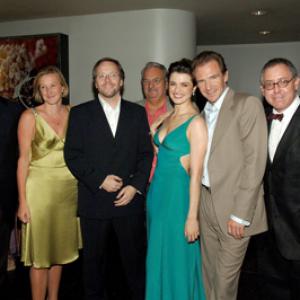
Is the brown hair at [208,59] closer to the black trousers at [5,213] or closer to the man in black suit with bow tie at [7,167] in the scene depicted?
the man in black suit with bow tie at [7,167]

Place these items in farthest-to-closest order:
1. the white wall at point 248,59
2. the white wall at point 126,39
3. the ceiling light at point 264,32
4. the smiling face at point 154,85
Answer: the white wall at point 248,59 < the ceiling light at point 264,32 < the white wall at point 126,39 < the smiling face at point 154,85

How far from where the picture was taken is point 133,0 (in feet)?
16.2

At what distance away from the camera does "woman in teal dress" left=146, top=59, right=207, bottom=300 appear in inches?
92.7

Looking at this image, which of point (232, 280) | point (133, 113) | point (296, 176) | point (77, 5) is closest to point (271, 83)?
point (296, 176)

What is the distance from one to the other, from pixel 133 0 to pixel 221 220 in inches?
140

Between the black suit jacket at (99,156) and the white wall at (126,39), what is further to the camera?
the white wall at (126,39)

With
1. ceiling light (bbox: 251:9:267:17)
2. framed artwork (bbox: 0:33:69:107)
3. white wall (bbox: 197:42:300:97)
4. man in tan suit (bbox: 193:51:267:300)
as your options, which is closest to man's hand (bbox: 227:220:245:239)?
man in tan suit (bbox: 193:51:267:300)

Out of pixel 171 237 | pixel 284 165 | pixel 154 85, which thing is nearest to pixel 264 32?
pixel 154 85

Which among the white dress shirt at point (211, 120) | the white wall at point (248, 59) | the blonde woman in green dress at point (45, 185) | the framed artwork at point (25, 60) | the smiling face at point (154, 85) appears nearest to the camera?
the white dress shirt at point (211, 120)

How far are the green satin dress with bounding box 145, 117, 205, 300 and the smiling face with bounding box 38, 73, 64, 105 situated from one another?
80cm

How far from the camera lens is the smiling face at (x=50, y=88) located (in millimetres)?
2623

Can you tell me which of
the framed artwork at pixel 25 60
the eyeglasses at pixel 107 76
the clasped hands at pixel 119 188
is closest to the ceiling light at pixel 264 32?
the framed artwork at pixel 25 60

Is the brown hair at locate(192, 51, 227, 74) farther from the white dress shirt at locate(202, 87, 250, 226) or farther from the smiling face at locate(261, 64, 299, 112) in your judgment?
the smiling face at locate(261, 64, 299, 112)

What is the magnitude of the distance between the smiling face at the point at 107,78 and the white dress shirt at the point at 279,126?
1.02 metres
